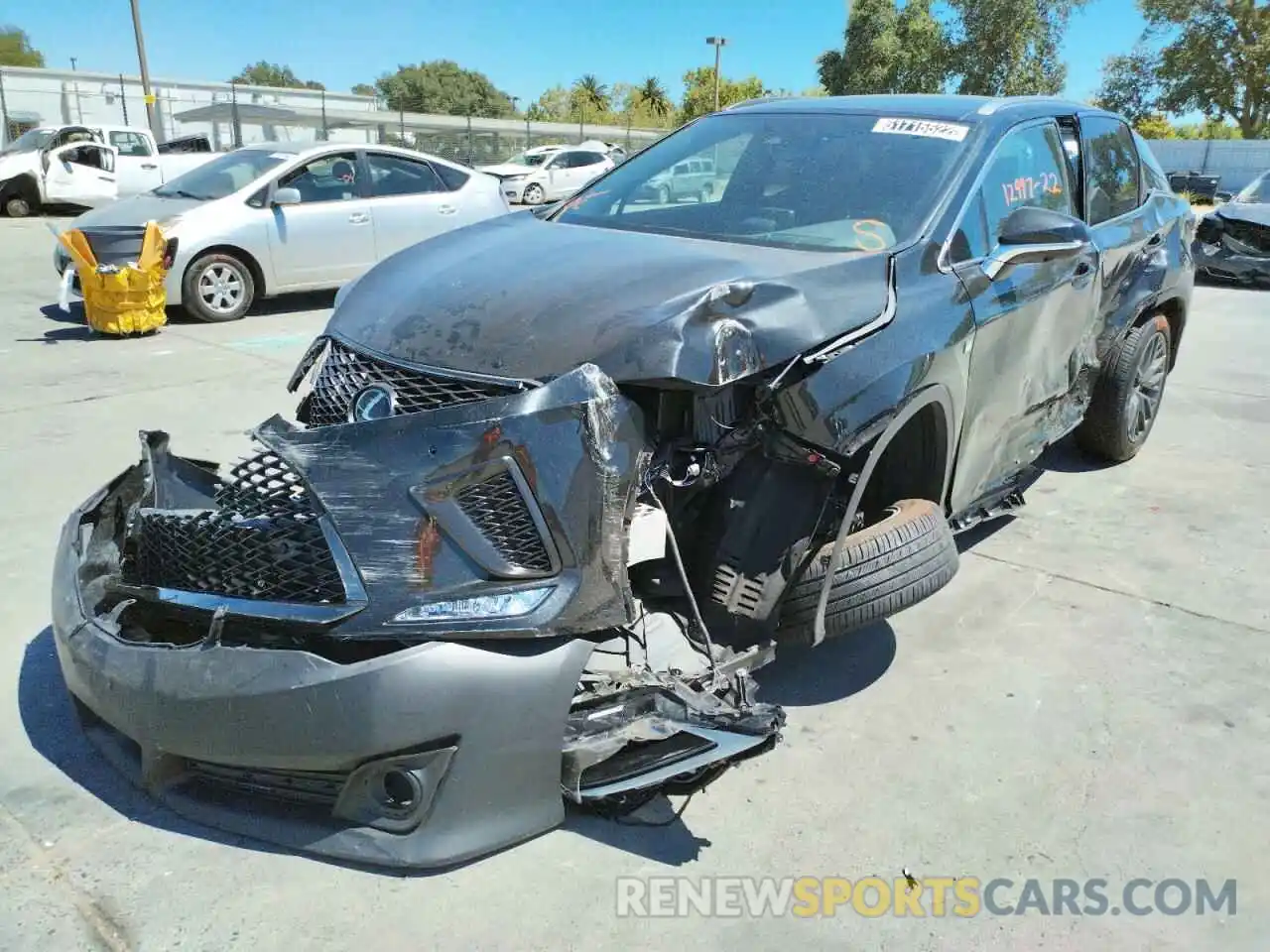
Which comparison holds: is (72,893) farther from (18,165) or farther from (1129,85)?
(1129,85)

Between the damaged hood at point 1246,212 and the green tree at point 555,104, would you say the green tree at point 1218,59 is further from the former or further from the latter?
the green tree at point 555,104

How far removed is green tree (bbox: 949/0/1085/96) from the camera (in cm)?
3894

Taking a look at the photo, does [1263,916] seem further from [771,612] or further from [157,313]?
[157,313]

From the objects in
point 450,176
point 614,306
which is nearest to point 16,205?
point 450,176

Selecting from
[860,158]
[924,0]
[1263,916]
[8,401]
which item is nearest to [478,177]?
[8,401]

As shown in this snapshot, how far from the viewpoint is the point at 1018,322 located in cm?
354

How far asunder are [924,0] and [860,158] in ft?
147

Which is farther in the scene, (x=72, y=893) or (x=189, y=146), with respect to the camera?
(x=189, y=146)

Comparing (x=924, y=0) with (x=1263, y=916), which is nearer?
(x=1263, y=916)

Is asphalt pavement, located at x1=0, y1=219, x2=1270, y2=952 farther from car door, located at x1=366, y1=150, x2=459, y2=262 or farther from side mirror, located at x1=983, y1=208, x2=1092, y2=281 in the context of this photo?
car door, located at x1=366, y1=150, x2=459, y2=262

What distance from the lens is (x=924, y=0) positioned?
139ft

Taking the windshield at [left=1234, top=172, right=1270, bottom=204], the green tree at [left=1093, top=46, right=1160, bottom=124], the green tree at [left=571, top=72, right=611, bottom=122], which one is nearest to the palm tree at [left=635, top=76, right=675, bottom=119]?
the green tree at [left=571, top=72, right=611, bottom=122]

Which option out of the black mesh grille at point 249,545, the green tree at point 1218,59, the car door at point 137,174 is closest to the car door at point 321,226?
the black mesh grille at point 249,545

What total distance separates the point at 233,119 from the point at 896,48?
2759 centimetres
